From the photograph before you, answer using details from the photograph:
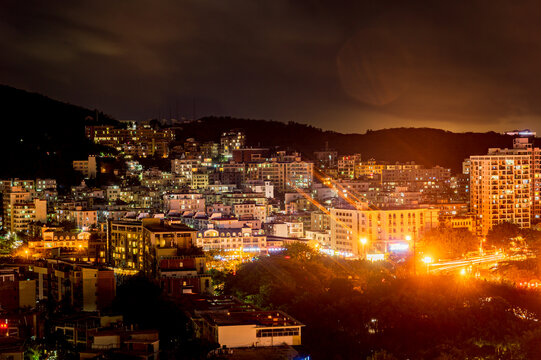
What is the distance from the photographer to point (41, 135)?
128 ft

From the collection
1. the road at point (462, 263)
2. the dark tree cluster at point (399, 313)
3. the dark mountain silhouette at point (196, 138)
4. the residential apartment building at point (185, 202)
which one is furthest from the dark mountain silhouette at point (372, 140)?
the dark tree cluster at point (399, 313)

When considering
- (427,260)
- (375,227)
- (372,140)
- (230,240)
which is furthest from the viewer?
(372,140)

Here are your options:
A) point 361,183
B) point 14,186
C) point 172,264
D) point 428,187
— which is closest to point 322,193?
point 361,183

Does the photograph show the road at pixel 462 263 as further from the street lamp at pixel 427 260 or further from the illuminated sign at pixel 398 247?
the illuminated sign at pixel 398 247

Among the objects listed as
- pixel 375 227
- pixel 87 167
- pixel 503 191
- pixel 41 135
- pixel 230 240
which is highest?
pixel 41 135

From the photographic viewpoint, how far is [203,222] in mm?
24812

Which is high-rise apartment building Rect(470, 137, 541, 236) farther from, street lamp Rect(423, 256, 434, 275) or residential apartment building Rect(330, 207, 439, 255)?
street lamp Rect(423, 256, 434, 275)

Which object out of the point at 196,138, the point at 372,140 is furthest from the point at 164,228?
the point at 372,140

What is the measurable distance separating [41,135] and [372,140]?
24.3m

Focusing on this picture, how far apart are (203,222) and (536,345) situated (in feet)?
48.1

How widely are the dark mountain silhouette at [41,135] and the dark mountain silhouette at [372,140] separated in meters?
7.55

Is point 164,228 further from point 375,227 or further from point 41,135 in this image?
point 41,135

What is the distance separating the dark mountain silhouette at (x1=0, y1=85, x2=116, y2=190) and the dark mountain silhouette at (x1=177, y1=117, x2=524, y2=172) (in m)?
7.55

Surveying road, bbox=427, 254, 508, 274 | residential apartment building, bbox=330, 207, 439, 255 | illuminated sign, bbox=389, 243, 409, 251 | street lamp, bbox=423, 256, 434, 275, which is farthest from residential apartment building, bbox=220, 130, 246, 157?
road, bbox=427, 254, 508, 274
